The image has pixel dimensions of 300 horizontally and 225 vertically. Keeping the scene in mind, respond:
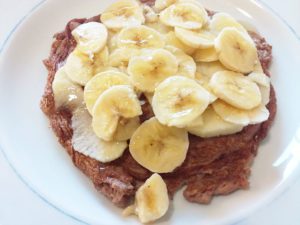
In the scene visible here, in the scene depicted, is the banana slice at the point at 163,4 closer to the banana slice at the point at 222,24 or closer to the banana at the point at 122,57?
the banana slice at the point at 222,24

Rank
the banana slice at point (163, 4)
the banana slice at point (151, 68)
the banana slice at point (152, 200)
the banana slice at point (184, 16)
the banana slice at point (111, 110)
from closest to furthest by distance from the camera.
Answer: the banana slice at point (152, 200) → the banana slice at point (111, 110) → the banana slice at point (151, 68) → the banana slice at point (184, 16) → the banana slice at point (163, 4)

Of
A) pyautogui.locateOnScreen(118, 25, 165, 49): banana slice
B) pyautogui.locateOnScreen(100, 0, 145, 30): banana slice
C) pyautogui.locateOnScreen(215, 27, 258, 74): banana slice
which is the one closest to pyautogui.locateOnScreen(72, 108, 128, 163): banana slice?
pyautogui.locateOnScreen(118, 25, 165, 49): banana slice

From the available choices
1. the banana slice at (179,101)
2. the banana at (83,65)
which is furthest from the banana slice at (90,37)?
the banana slice at (179,101)

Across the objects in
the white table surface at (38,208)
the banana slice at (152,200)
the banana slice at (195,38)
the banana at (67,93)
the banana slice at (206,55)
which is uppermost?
the banana slice at (195,38)

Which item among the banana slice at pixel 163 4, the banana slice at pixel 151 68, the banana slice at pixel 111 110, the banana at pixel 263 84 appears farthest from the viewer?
the banana slice at pixel 163 4

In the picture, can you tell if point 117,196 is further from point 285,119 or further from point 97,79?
point 285,119

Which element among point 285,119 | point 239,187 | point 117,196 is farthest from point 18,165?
point 285,119
